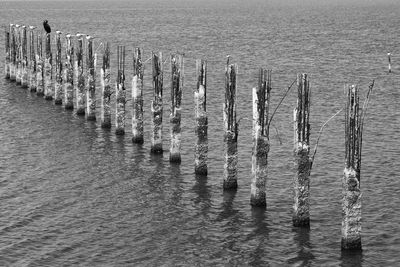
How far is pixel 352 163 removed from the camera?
2528 centimetres

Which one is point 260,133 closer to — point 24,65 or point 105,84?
point 105,84

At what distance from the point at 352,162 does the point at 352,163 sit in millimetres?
29

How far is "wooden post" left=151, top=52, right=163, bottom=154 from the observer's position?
36.4 meters

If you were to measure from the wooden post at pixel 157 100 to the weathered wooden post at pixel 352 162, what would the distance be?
41.7ft

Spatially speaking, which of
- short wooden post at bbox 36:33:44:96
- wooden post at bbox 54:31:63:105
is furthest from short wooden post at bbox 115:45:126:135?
short wooden post at bbox 36:33:44:96

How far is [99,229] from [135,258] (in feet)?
10.2

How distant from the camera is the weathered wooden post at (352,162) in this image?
24.9 meters

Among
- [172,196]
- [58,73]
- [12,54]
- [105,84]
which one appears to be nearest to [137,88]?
[105,84]

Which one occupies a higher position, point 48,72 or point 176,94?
point 176,94

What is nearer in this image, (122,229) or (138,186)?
(122,229)

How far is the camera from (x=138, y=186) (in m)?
34.6

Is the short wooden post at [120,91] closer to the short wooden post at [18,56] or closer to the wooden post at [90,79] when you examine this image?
the wooden post at [90,79]

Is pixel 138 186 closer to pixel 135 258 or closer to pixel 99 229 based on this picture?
pixel 99 229

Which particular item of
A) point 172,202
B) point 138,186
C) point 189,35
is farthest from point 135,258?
point 189,35
